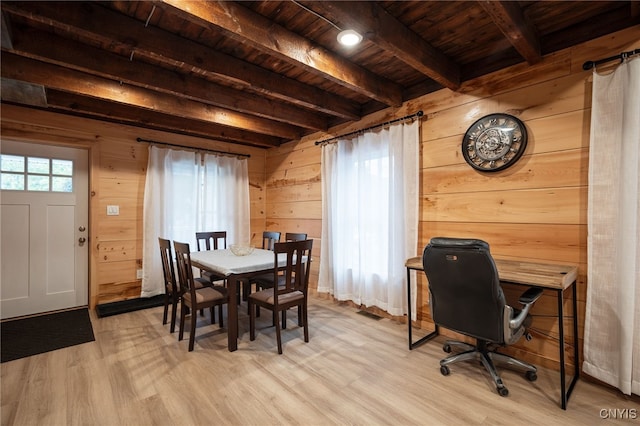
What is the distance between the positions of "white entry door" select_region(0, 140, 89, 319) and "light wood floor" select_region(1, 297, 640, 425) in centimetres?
137

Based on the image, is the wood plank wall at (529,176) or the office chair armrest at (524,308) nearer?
the office chair armrest at (524,308)

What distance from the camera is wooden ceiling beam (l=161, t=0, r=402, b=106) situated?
1.66 m

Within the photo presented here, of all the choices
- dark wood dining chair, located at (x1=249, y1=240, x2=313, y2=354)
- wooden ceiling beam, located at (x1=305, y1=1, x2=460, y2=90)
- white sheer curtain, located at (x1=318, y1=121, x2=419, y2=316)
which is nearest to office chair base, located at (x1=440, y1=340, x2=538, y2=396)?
white sheer curtain, located at (x1=318, y1=121, x2=419, y2=316)

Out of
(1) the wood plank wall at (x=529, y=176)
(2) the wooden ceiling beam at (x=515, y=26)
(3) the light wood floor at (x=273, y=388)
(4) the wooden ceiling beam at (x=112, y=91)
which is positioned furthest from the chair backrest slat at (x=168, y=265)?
(2) the wooden ceiling beam at (x=515, y=26)

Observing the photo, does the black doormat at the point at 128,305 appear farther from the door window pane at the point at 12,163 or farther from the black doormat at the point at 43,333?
the door window pane at the point at 12,163

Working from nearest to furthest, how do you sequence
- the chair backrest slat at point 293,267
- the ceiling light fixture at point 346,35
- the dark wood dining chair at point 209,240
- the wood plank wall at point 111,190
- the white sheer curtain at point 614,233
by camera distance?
the white sheer curtain at point 614,233 → the ceiling light fixture at point 346,35 → the chair backrest slat at point 293,267 → the wood plank wall at point 111,190 → the dark wood dining chair at point 209,240

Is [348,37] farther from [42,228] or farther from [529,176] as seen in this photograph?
[42,228]

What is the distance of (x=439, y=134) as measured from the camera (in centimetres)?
283

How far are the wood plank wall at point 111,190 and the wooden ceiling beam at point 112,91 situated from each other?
111 cm

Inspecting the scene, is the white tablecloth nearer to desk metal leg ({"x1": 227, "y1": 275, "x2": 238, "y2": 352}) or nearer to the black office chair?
desk metal leg ({"x1": 227, "y1": 275, "x2": 238, "y2": 352})

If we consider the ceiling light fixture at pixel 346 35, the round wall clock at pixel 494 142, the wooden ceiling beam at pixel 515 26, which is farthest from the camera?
the round wall clock at pixel 494 142

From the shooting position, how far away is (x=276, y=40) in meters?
2.01

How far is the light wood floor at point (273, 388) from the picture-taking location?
1719 millimetres

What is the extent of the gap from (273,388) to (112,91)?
2.99m
